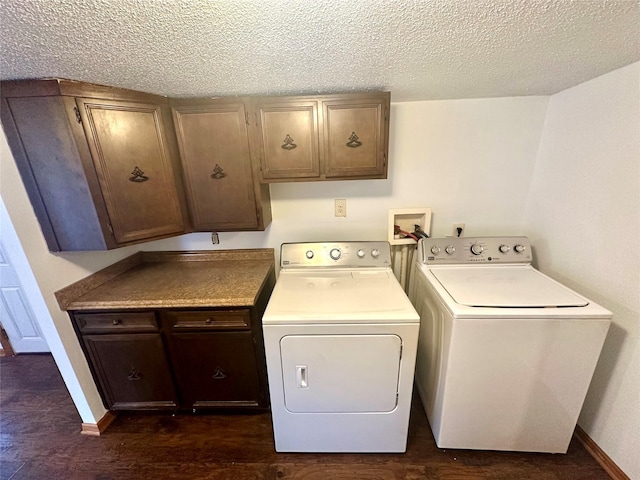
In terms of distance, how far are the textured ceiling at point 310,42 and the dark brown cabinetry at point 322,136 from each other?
0.40 ft

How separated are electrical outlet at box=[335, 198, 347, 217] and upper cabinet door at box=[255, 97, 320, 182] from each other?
0.38 meters

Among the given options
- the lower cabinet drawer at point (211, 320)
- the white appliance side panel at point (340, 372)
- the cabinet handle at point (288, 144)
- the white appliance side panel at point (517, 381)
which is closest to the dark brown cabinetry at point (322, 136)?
the cabinet handle at point (288, 144)

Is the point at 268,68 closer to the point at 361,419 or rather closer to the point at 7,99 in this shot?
the point at 7,99

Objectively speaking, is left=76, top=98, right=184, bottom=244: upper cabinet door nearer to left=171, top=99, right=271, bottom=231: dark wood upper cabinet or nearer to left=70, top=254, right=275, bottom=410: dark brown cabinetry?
left=171, top=99, right=271, bottom=231: dark wood upper cabinet

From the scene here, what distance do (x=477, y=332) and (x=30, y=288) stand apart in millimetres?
2260

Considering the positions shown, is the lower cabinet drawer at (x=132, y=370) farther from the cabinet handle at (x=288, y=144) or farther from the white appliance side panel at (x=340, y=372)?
the cabinet handle at (x=288, y=144)

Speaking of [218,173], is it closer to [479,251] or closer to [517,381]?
[479,251]

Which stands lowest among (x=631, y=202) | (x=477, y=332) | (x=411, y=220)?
(x=477, y=332)

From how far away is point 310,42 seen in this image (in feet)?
3.05

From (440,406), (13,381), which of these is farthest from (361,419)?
(13,381)

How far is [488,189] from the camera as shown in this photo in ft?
6.15

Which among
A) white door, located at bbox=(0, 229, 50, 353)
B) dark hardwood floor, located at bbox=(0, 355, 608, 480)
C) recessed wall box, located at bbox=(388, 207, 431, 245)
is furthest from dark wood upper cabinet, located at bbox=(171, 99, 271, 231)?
white door, located at bbox=(0, 229, 50, 353)

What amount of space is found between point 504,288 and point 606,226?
1.94 ft

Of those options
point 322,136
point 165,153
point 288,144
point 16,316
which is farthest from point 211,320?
point 16,316
